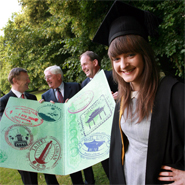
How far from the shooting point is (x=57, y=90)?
2.86 metres

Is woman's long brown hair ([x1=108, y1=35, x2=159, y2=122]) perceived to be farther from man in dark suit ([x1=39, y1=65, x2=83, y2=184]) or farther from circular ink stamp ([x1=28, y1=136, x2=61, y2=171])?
man in dark suit ([x1=39, y1=65, x2=83, y2=184])

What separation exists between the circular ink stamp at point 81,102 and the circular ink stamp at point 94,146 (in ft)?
1.44

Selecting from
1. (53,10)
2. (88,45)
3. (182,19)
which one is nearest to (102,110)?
(182,19)

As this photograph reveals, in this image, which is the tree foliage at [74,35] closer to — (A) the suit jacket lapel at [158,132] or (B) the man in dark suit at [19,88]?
(A) the suit jacket lapel at [158,132]

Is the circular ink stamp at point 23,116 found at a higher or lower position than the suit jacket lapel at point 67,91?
lower

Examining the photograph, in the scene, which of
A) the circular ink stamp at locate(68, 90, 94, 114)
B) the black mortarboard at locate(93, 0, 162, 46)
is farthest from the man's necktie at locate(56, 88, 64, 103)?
the black mortarboard at locate(93, 0, 162, 46)

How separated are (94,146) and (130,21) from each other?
1.33 metres

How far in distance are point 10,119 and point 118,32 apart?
1.79 metres

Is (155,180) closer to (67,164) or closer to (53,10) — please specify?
(67,164)

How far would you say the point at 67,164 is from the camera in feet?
5.58

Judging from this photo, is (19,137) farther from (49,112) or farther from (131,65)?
(131,65)

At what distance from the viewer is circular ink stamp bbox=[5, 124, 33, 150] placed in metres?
1.86

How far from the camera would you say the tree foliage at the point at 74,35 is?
156 inches

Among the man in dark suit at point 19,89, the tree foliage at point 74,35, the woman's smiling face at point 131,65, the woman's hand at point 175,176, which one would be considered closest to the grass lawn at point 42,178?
the man in dark suit at point 19,89
